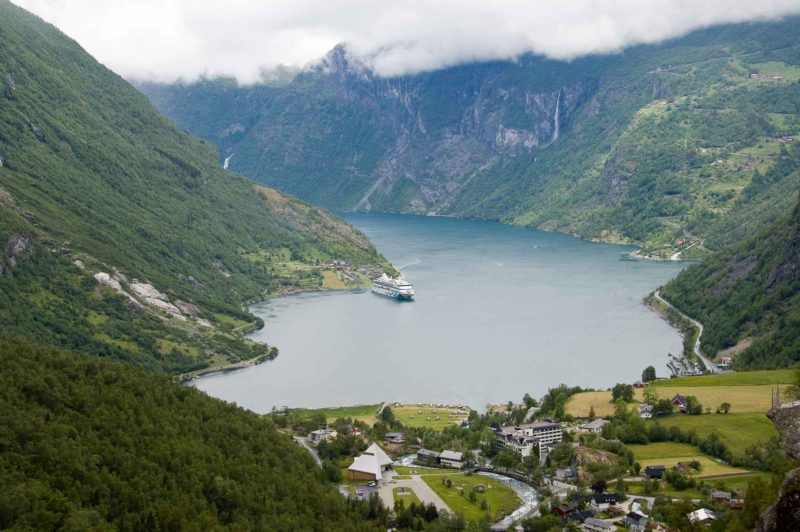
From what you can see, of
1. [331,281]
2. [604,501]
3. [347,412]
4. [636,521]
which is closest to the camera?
[636,521]

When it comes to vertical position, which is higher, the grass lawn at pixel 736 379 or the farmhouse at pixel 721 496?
the grass lawn at pixel 736 379

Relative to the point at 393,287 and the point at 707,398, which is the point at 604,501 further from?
the point at 393,287

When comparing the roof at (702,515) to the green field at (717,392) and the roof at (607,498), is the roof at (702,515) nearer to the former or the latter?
the roof at (607,498)

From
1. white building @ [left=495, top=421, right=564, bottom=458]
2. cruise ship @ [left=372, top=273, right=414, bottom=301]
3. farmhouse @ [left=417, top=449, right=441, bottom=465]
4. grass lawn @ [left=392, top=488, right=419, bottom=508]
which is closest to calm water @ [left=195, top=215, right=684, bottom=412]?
cruise ship @ [left=372, top=273, right=414, bottom=301]

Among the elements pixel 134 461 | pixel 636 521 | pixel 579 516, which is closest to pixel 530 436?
pixel 579 516

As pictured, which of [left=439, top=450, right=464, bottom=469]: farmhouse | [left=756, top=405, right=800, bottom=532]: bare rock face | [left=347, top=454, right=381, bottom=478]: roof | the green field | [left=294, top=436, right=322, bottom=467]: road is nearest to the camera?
[left=756, top=405, right=800, bottom=532]: bare rock face

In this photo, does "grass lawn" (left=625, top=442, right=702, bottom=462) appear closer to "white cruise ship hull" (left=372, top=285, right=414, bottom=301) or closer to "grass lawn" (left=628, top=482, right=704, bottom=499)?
"grass lawn" (left=628, top=482, right=704, bottom=499)

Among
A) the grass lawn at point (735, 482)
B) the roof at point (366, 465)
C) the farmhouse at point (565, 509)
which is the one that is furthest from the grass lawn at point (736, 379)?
the farmhouse at point (565, 509)
